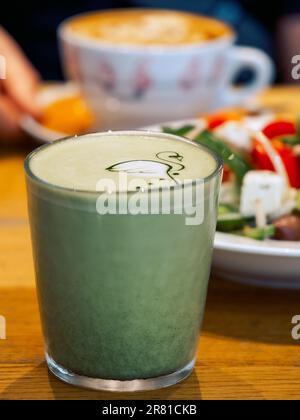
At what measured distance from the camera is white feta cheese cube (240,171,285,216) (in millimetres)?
973

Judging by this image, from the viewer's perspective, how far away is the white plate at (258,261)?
85 cm

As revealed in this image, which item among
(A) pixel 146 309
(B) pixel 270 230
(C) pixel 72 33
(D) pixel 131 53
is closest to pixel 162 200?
(A) pixel 146 309

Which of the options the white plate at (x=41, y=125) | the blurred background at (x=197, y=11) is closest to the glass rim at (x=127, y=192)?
the white plate at (x=41, y=125)

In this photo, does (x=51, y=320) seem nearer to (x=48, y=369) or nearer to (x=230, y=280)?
(x=48, y=369)

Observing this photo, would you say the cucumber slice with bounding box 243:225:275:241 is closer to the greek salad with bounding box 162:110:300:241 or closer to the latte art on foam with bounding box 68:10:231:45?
the greek salad with bounding box 162:110:300:241

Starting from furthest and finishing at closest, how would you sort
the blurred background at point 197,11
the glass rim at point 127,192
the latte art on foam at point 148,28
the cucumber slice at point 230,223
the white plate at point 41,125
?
the blurred background at point 197,11
the latte art on foam at point 148,28
the white plate at point 41,125
the cucumber slice at point 230,223
the glass rim at point 127,192

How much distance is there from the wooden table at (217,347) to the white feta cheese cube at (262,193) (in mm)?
101

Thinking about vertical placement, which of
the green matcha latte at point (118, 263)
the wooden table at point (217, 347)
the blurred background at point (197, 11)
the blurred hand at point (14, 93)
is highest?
the green matcha latte at point (118, 263)

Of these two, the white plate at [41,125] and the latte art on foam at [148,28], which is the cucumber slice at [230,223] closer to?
the white plate at [41,125]

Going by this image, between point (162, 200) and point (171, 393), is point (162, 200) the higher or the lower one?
the higher one

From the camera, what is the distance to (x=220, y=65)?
150 cm

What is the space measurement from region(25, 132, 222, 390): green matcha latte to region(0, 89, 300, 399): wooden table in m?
0.02

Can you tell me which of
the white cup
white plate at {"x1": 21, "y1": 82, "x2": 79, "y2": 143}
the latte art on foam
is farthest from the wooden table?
the latte art on foam
